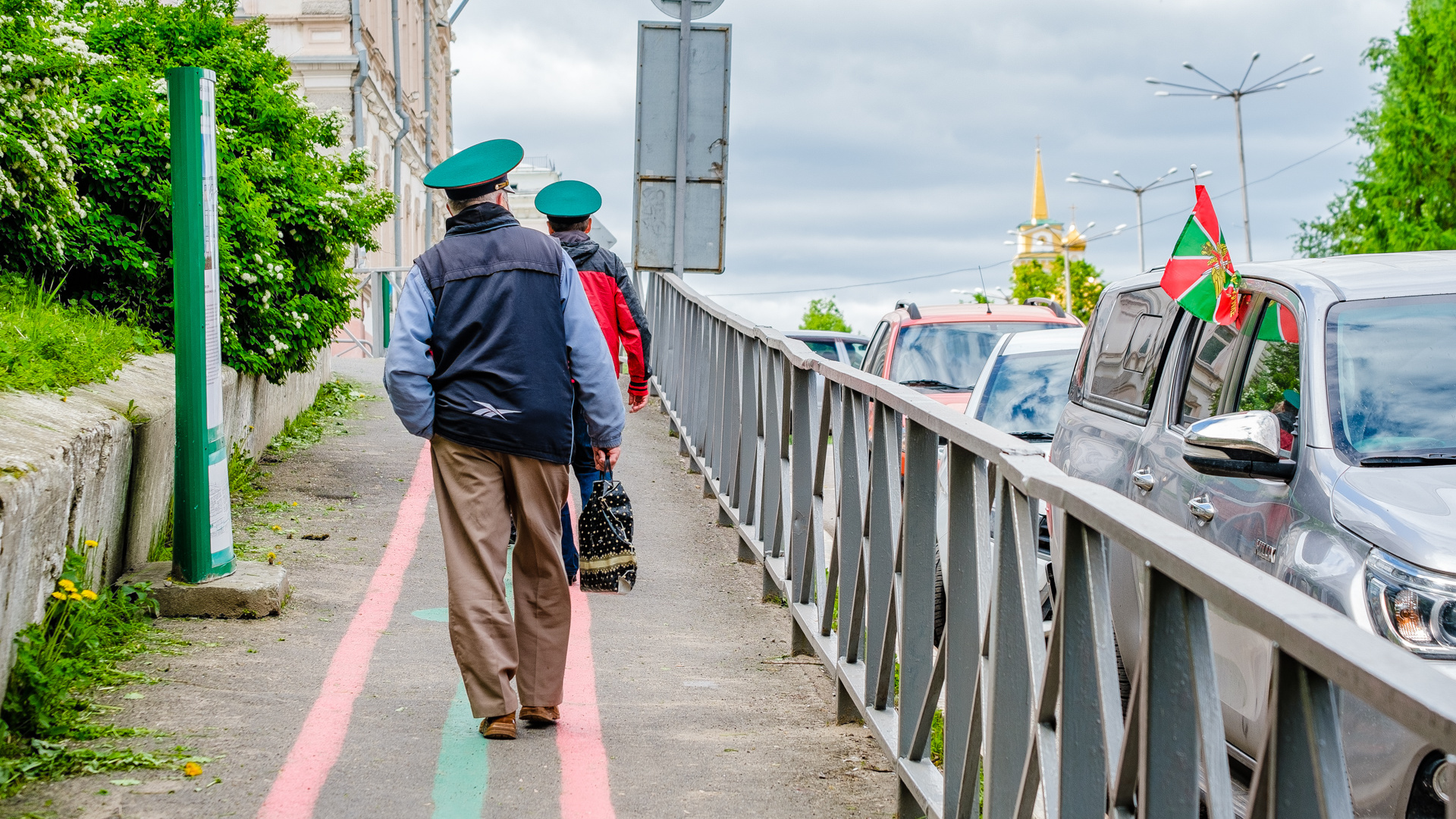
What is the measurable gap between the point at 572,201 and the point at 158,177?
298 centimetres

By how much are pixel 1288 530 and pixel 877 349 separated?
7.99 metres

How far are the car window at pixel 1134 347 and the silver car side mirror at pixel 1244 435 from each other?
4.73 feet

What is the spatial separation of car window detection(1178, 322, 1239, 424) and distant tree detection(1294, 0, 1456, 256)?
4196 cm

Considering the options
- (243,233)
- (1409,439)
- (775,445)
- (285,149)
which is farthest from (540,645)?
(285,149)

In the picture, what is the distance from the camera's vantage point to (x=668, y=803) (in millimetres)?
4277

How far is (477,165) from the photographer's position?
15.8 feet

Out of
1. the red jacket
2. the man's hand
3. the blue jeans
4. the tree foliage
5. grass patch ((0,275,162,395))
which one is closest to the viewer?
the man's hand

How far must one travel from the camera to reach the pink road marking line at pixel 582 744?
4219mm

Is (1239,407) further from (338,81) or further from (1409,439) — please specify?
(338,81)

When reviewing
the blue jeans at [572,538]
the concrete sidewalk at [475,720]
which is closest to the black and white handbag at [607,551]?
the concrete sidewalk at [475,720]

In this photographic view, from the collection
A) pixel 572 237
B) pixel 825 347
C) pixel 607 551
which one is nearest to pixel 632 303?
pixel 572 237

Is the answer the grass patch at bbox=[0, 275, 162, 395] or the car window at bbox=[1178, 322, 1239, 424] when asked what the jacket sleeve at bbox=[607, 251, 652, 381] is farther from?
the car window at bbox=[1178, 322, 1239, 424]

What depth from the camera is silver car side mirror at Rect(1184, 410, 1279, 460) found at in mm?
3896

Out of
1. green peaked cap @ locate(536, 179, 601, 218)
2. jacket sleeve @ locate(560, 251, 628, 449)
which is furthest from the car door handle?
green peaked cap @ locate(536, 179, 601, 218)
